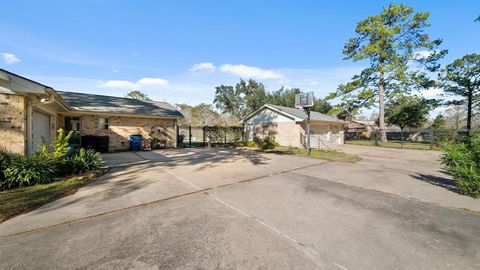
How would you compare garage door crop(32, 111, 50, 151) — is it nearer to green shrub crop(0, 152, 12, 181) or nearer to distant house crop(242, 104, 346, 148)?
green shrub crop(0, 152, 12, 181)

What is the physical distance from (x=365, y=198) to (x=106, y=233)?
5.49 m

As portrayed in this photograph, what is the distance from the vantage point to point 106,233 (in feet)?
10.6

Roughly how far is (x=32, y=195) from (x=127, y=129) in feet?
31.2

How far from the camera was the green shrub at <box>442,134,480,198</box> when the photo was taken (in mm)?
5266

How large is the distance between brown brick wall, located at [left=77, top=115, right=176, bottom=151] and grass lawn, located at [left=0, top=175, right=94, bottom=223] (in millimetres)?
7808

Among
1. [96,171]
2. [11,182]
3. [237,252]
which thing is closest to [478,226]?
[237,252]

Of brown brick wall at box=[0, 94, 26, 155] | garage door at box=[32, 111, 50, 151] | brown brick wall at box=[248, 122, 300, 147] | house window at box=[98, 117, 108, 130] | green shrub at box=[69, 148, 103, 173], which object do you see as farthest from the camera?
brown brick wall at box=[248, 122, 300, 147]

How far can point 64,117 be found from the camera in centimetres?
1227

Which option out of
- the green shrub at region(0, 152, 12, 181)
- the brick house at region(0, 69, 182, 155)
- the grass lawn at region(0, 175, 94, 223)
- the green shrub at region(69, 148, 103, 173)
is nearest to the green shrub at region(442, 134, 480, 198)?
the grass lawn at region(0, 175, 94, 223)

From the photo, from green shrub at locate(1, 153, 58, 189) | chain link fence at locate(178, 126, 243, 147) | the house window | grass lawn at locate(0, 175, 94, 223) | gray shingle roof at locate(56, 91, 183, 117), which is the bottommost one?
grass lawn at locate(0, 175, 94, 223)

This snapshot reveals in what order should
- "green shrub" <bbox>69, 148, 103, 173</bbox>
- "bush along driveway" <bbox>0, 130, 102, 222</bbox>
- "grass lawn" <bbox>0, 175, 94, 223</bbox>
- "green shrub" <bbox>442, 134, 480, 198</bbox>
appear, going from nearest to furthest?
"grass lawn" <bbox>0, 175, 94, 223</bbox> < "bush along driveway" <bbox>0, 130, 102, 222</bbox> < "green shrub" <bbox>442, 134, 480, 198</bbox> < "green shrub" <bbox>69, 148, 103, 173</bbox>

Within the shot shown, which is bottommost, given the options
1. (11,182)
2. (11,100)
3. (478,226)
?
(478,226)

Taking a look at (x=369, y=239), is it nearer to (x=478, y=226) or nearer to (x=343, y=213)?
(x=343, y=213)

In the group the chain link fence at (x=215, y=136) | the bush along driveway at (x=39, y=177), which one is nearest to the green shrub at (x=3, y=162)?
the bush along driveway at (x=39, y=177)
